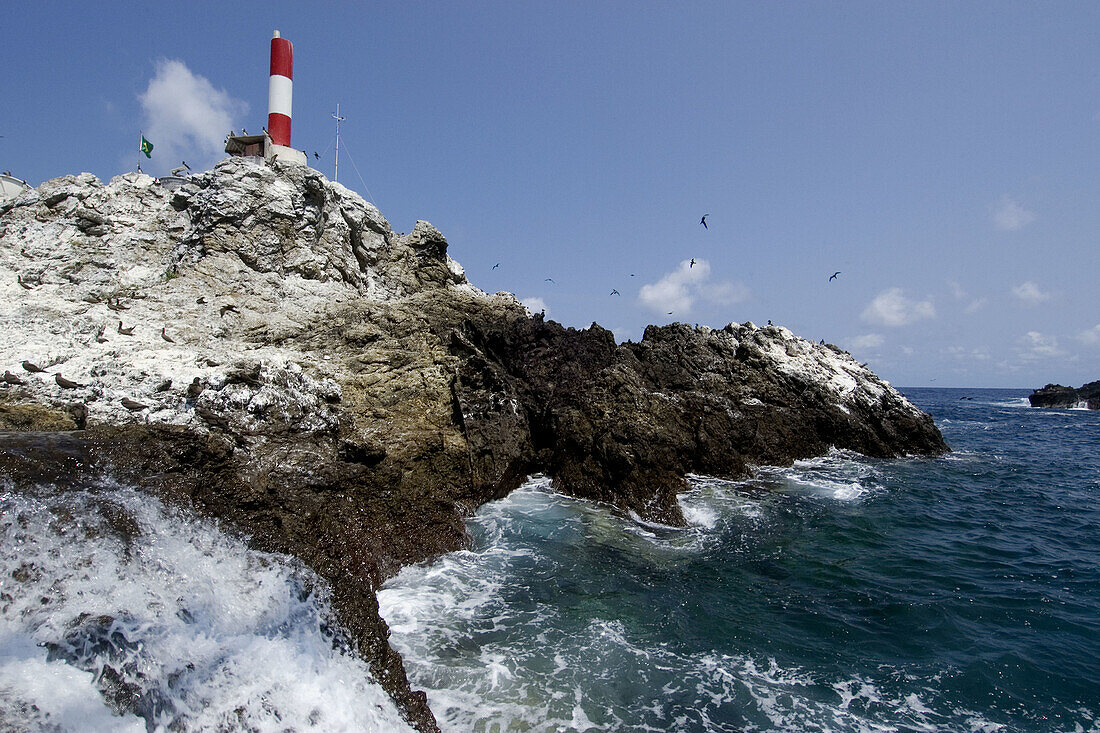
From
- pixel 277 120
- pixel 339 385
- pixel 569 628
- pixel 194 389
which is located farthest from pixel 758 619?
pixel 277 120

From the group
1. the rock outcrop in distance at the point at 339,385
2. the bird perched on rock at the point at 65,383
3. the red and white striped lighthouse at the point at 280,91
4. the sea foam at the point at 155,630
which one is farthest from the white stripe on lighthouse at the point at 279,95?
the sea foam at the point at 155,630

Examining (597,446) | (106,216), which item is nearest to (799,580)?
(597,446)

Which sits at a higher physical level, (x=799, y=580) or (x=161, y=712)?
(x=161, y=712)

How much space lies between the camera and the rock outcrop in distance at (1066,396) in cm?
7025

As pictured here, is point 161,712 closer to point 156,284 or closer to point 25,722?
point 25,722

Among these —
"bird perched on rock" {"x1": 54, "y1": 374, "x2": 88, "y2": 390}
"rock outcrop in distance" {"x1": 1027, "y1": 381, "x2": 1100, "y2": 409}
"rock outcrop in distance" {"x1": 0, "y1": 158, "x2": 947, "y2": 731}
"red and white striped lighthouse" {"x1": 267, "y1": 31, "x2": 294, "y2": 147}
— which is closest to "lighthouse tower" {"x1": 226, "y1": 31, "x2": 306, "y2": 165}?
"red and white striped lighthouse" {"x1": 267, "y1": 31, "x2": 294, "y2": 147}

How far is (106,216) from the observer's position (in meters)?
17.7

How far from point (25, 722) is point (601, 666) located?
607 cm

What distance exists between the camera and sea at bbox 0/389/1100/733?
5.31 metres

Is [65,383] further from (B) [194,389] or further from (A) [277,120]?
(A) [277,120]

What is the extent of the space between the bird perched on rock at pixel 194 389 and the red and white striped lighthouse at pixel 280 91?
55.0ft

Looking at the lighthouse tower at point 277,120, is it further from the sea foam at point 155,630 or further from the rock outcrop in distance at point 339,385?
the sea foam at point 155,630

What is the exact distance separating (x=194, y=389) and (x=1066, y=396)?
10160 centimetres

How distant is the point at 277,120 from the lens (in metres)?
23.7
